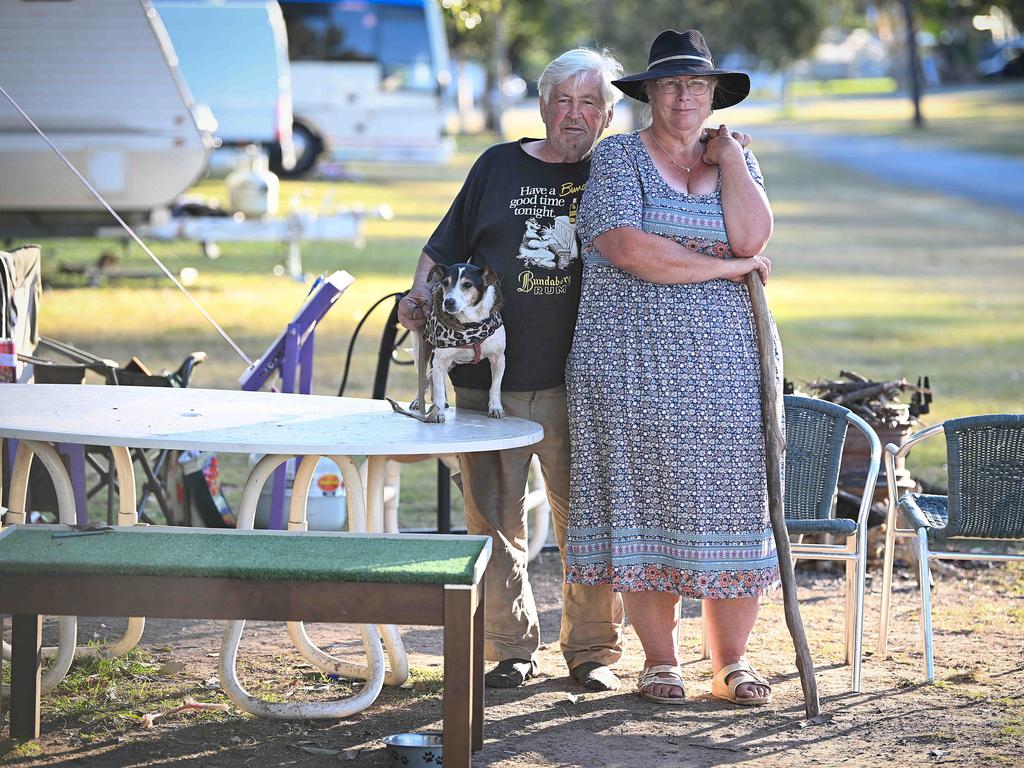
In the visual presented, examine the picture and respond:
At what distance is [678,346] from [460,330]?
24.6 inches

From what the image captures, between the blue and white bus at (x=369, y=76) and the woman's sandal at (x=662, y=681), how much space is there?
2273 centimetres

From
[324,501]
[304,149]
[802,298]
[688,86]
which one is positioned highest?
[304,149]

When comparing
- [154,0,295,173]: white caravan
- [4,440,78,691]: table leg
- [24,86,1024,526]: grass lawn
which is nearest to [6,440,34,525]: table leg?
[4,440,78,691]: table leg

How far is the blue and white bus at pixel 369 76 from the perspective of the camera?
26.7 metres

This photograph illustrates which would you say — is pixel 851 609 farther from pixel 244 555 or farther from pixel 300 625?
pixel 244 555

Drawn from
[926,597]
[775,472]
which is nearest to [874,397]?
[926,597]

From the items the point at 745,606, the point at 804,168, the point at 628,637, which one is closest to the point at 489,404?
the point at 745,606

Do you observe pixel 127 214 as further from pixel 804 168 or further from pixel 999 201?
pixel 804 168

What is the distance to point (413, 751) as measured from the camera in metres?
3.82

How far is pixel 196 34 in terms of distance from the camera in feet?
66.8

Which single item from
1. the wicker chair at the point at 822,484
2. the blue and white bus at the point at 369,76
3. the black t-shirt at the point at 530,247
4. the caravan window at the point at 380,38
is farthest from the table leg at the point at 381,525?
the caravan window at the point at 380,38

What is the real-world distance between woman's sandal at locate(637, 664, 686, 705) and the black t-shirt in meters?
0.93

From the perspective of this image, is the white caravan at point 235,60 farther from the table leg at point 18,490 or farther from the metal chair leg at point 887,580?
the metal chair leg at point 887,580

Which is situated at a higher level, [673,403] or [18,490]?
[673,403]
